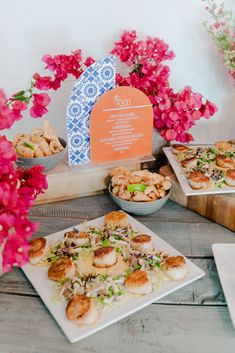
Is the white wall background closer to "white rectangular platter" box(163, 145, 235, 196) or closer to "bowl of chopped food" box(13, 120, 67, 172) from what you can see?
"bowl of chopped food" box(13, 120, 67, 172)

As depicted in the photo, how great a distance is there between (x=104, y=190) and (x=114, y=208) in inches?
3.9

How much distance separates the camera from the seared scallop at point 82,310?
76 centimetres

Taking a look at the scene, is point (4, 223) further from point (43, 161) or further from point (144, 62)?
point (144, 62)

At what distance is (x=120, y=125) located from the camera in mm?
1257

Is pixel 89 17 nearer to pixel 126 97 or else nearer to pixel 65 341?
pixel 126 97

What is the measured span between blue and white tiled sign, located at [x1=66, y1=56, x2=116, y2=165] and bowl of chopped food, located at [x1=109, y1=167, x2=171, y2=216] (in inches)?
6.1

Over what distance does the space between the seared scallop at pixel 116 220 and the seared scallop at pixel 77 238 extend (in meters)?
0.09

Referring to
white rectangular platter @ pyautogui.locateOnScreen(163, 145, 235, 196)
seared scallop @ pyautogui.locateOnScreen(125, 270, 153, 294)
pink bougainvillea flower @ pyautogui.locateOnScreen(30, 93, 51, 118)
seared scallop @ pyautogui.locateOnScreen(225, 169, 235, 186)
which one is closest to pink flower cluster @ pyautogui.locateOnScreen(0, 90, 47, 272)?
pink bougainvillea flower @ pyautogui.locateOnScreen(30, 93, 51, 118)

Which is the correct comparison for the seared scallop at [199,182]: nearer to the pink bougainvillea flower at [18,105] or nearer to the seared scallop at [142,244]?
the seared scallop at [142,244]

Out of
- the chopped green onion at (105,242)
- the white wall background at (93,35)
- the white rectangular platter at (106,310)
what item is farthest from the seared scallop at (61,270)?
the white wall background at (93,35)

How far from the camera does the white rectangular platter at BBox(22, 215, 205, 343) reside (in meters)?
0.75

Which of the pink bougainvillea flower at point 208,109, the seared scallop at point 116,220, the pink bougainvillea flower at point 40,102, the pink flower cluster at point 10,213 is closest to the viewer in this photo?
the pink flower cluster at point 10,213

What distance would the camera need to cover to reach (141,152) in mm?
1338

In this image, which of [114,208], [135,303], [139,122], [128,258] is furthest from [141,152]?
[135,303]
